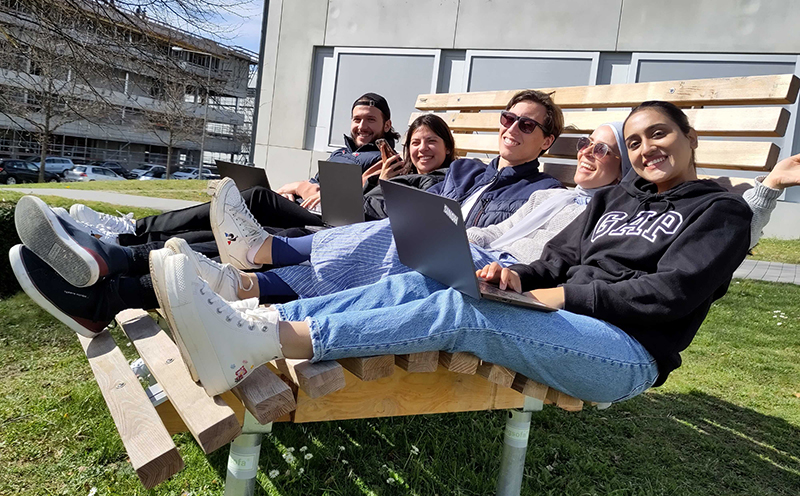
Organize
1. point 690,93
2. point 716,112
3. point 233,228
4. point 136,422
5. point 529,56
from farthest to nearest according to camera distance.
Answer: point 529,56, point 690,93, point 716,112, point 233,228, point 136,422

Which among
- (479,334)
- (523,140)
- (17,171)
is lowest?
(17,171)

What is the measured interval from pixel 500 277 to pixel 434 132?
228 cm

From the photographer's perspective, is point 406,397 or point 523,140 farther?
point 523,140

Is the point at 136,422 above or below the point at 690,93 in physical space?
below

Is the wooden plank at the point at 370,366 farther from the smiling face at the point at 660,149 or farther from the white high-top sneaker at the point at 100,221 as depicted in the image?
the white high-top sneaker at the point at 100,221

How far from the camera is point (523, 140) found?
3.37 metres

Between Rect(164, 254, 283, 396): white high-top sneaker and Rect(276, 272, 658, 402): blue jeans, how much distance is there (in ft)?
0.53

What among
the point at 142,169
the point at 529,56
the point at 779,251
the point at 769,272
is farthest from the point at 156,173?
the point at 769,272

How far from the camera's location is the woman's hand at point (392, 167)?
13.8 ft

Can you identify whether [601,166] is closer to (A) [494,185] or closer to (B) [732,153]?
(A) [494,185]

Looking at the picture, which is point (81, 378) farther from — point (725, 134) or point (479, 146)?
point (725, 134)

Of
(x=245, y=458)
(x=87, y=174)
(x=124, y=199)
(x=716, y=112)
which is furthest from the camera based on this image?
(x=87, y=174)

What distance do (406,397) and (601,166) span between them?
1669 mm

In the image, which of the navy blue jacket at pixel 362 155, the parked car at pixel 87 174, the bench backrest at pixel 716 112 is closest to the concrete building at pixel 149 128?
the parked car at pixel 87 174
